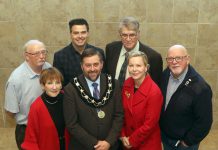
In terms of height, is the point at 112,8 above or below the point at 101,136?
above

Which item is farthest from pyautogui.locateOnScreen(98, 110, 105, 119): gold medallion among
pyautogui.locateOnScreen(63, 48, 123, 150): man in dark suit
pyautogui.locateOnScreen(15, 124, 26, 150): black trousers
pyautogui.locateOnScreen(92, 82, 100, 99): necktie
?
pyautogui.locateOnScreen(15, 124, 26, 150): black trousers

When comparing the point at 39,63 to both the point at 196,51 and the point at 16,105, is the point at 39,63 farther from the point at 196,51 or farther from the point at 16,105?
the point at 196,51

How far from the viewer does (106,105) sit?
2.29 m

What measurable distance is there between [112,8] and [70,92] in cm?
172

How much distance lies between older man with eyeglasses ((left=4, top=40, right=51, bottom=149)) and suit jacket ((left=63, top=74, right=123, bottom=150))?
35cm

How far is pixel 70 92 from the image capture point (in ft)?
7.38

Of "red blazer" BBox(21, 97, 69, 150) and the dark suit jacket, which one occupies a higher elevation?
the dark suit jacket

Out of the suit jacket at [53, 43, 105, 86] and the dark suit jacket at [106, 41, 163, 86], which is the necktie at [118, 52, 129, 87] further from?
the suit jacket at [53, 43, 105, 86]

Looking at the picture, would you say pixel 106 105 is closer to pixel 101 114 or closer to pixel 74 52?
pixel 101 114

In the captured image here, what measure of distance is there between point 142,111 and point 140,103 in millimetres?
70

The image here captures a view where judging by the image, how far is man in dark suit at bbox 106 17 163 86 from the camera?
8.50 feet

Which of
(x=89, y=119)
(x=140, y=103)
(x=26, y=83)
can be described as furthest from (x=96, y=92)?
(x=26, y=83)

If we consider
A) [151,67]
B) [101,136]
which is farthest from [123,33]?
[101,136]

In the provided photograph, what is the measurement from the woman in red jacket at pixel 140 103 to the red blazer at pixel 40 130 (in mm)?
602
